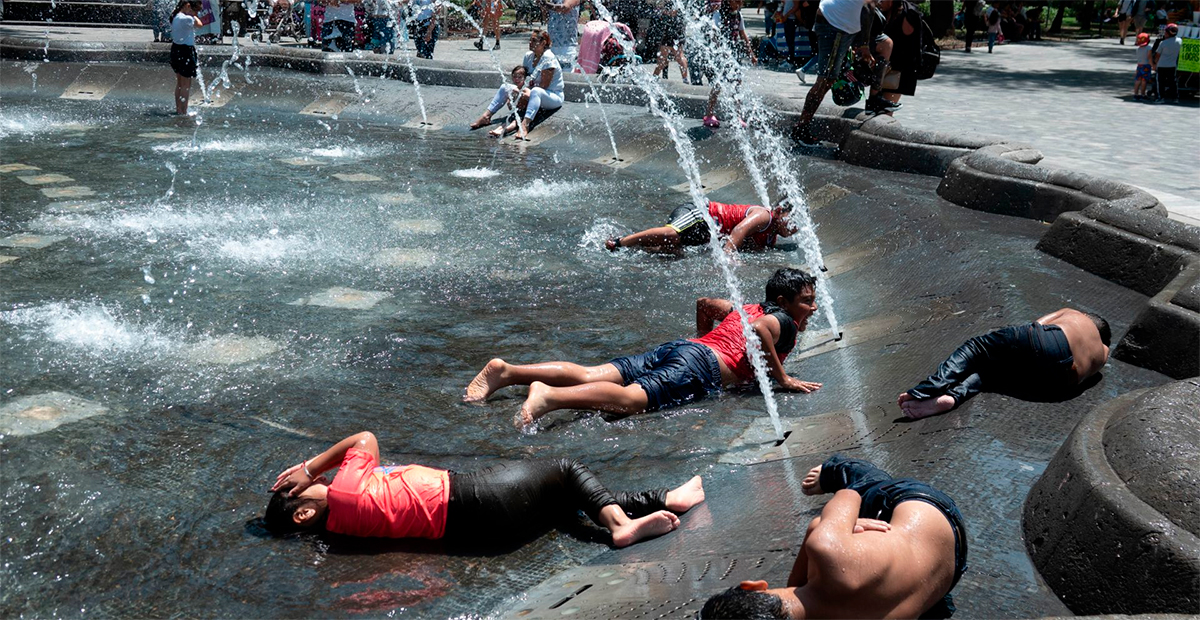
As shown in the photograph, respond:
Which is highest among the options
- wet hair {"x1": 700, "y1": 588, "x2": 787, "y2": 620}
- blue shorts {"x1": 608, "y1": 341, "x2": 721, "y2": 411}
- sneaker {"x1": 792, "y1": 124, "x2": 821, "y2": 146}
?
sneaker {"x1": 792, "y1": 124, "x2": 821, "y2": 146}

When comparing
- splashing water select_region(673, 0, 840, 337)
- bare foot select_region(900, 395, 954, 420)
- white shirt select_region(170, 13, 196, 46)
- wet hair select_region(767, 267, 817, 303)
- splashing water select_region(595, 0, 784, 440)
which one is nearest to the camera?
bare foot select_region(900, 395, 954, 420)

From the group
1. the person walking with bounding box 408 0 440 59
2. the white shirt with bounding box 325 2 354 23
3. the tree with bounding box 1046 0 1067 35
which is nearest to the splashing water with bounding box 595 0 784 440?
the person walking with bounding box 408 0 440 59

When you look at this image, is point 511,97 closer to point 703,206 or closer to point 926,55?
point 926,55

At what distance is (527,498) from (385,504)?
0.55 m

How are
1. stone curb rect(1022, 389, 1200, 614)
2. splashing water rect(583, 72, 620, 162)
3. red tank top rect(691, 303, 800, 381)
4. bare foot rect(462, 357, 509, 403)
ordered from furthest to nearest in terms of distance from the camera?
splashing water rect(583, 72, 620, 162)
red tank top rect(691, 303, 800, 381)
bare foot rect(462, 357, 509, 403)
stone curb rect(1022, 389, 1200, 614)

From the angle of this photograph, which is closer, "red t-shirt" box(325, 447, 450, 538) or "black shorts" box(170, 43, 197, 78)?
"red t-shirt" box(325, 447, 450, 538)

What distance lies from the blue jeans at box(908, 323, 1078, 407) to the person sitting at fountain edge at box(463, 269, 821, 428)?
1066mm

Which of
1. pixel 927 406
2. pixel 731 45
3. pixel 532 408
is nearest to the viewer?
pixel 927 406

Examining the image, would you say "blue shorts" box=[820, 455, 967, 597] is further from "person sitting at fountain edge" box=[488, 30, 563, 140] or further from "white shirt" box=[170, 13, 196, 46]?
"white shirt" box=[170, 13, 196, 46]

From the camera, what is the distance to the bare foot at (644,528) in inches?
161

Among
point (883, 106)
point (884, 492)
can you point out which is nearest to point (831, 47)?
point (883, 106)

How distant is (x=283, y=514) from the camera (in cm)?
412

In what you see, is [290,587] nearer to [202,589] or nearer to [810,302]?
[202,589]

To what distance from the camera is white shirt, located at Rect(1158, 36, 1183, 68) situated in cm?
1553
